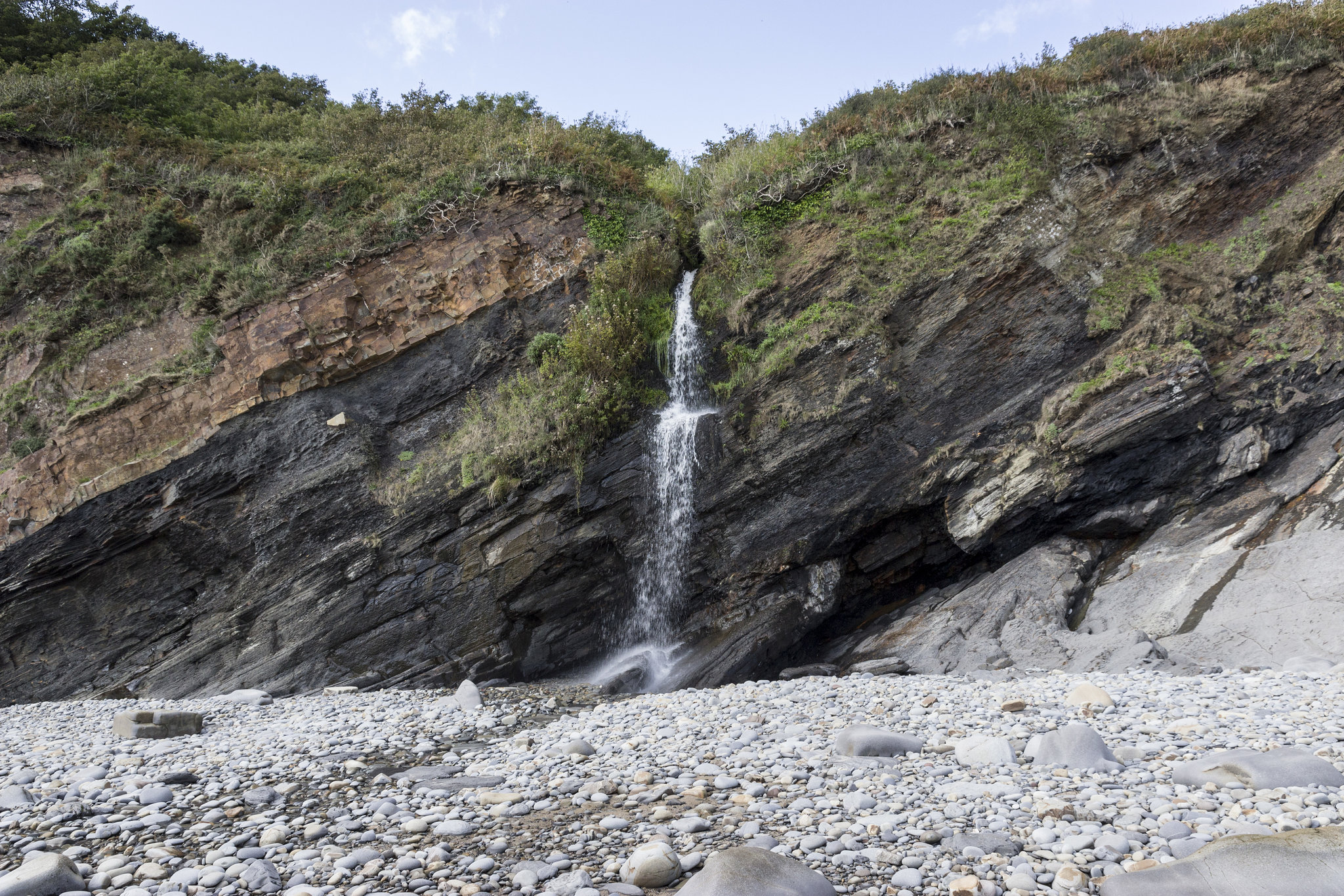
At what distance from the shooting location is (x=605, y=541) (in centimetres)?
1238

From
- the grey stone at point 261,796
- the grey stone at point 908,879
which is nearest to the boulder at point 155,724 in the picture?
the grey stone at point 261,796

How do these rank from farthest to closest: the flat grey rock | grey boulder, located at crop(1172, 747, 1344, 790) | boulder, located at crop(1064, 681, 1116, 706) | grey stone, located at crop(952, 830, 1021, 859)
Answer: boulder, located at crop(1064, 681, 1116, 706), the flat grey rock, grey boulder, located at crop(1172, 747, 1344, 790), grey stone, located at crop(952, 830, 1021, 859)

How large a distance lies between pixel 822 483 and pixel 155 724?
1003 centimetres

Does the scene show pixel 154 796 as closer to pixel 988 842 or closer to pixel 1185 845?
pixel 988 842

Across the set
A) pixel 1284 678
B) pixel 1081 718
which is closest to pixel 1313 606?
pixel 1284 678

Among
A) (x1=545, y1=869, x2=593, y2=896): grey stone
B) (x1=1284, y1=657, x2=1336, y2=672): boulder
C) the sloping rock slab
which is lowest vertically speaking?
(x1=1284, y1=657, x2=1336, y2=672): boulder

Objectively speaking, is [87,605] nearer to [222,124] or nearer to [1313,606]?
[222,124]

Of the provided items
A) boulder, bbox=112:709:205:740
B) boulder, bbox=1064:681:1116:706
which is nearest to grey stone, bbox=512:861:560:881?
boulder, bbox=1064:681:1116:706

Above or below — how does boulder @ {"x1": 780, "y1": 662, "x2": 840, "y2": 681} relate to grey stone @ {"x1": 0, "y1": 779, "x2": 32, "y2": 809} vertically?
below

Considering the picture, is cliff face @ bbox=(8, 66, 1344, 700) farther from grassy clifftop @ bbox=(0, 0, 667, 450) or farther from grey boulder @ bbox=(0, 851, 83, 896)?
grey boulder @ bbox=(0, 851, 83, 896)

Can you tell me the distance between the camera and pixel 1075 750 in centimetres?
502

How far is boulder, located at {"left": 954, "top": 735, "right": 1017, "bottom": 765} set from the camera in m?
5.15

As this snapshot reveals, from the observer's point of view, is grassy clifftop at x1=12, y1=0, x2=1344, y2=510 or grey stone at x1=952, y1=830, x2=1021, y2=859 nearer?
grey stone at x1=952, y1=830, x2=1021, y2=859

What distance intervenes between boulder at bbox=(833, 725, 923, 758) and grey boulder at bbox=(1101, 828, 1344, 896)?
8.32 feet
